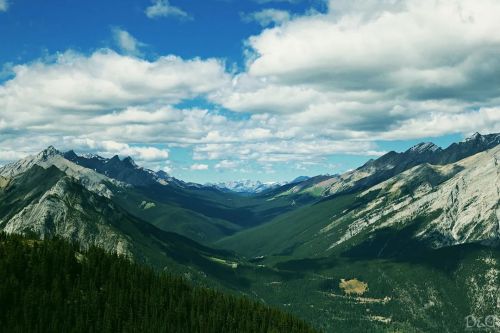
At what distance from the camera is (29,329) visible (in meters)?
196

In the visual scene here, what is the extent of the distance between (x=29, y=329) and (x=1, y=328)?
37.9 feet

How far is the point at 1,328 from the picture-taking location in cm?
19812
